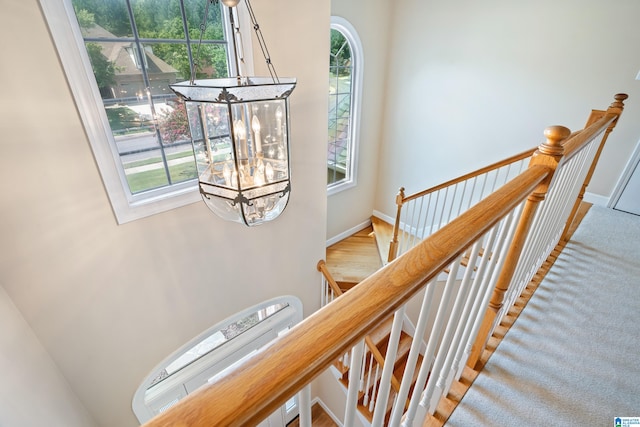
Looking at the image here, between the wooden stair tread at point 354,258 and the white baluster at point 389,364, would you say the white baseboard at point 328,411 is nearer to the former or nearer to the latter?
the wooden stair tread at point 354,258

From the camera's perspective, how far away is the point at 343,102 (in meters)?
4.21

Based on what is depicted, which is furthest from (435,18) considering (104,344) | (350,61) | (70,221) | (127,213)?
(104,344)

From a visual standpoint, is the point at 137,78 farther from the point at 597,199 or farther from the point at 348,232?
the point at 597,199

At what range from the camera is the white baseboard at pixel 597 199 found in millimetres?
3042

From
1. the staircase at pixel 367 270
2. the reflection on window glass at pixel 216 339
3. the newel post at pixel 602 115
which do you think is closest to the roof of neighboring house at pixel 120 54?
the reflection on window glass at pixel 216 339

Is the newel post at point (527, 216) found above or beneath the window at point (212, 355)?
above

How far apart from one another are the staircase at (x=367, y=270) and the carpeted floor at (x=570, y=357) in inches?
80.4

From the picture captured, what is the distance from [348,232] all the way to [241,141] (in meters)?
3.77

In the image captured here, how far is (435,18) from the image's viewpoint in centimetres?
366

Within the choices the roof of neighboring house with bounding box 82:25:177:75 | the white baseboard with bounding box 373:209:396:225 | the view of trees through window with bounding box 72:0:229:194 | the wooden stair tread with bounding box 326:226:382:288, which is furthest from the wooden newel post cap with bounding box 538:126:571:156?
the white baseboard with bounding box 373:209:396:225

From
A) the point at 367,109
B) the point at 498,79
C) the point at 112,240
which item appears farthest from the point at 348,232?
the point at 112,240

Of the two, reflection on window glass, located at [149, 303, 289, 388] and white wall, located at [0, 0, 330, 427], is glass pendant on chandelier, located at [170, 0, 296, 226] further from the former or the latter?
reflection on window glass, located at [149, 303, 289, 388]

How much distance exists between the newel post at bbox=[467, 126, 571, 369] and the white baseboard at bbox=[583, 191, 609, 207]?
9.17 ft

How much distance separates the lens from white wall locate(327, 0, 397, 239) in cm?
378
